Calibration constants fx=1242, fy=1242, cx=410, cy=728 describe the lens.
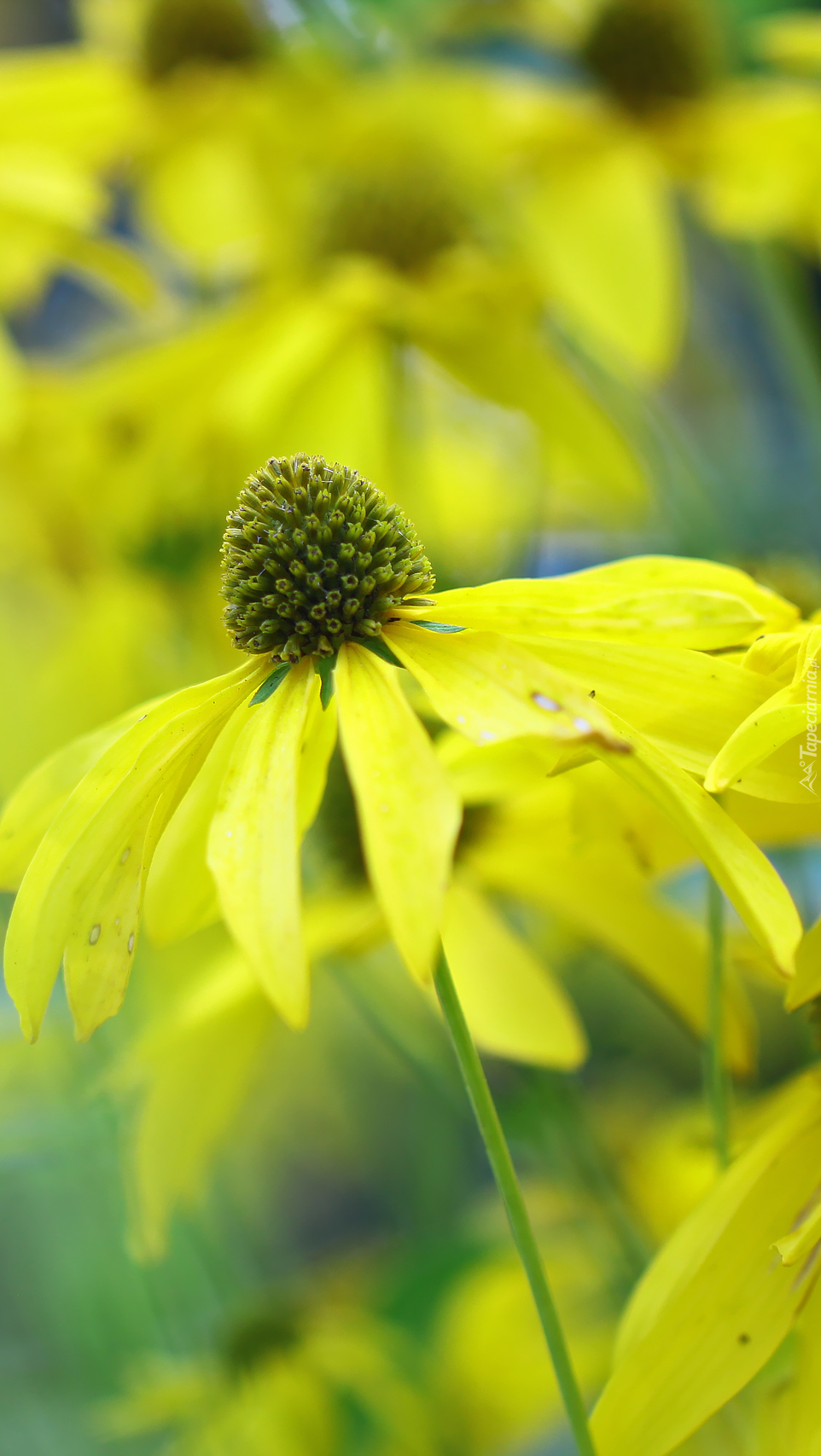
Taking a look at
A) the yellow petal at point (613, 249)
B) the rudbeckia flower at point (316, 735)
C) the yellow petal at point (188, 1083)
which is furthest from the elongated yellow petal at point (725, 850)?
the yellow petal at point (613, 249)

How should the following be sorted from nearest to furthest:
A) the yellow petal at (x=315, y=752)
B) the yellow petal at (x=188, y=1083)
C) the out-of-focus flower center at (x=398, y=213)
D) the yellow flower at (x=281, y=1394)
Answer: the yellow petal at (x=315, y=752)
the yellow petal at (x=188, y=1083)
the yellow flower at (x=281, y=1394)
the out-of-focus flower center at (x=398, y=213)

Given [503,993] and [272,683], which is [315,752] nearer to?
[272,683]

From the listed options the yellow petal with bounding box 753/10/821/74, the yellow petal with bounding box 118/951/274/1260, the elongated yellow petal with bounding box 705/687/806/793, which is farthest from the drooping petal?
the yellow petal with bounding box 753/10/821/74

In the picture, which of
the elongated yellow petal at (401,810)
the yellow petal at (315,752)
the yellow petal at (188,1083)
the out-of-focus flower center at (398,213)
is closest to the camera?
the elongated yellow petal at (401,810)

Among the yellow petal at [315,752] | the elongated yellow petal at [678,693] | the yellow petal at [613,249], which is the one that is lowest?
the yellow petal at [315,752]

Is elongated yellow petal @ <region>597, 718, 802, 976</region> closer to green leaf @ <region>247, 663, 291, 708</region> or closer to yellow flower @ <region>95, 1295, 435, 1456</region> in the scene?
green leaf @ <region>247, 663, 291, 708</region>

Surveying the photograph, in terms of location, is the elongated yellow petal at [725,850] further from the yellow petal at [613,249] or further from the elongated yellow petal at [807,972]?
the yellow petal at [613,249]

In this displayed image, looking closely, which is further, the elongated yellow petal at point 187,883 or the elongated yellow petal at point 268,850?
the elongated yellow petal at point 187,883

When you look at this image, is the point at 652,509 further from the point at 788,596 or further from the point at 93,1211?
the point at 93,1211

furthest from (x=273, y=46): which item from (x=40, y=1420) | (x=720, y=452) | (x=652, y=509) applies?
(x=40, y=1420)
